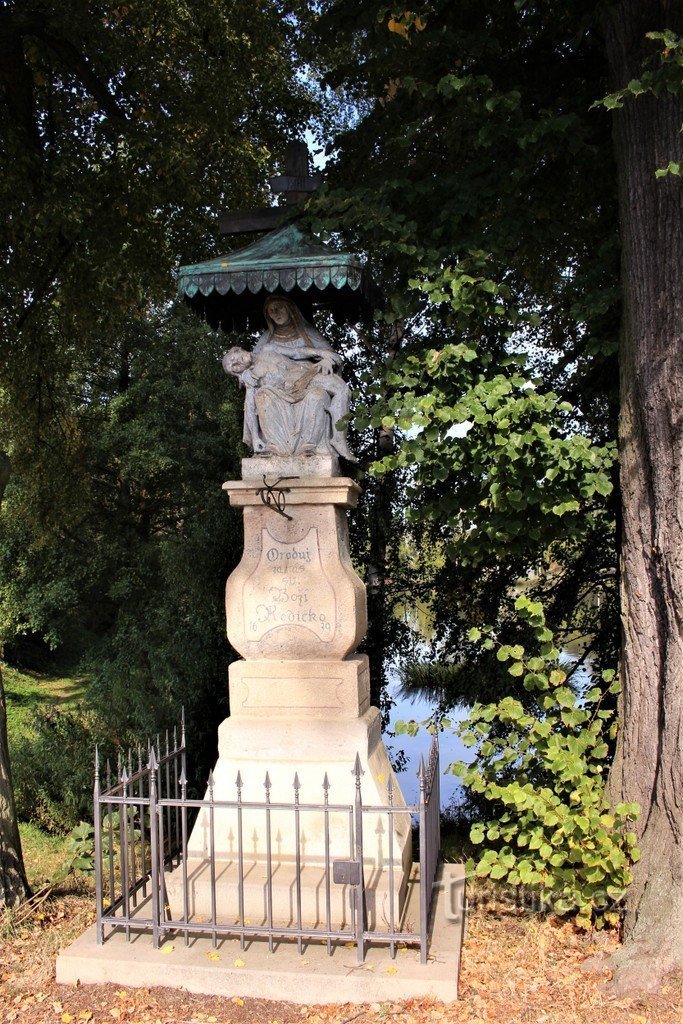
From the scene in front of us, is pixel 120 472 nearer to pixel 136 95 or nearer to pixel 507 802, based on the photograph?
pixel 136 95

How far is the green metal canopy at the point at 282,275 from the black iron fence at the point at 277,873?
2711mm

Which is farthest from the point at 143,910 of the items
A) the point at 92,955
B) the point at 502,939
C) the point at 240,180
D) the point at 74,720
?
the point at 240,180

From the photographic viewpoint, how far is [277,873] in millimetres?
4828

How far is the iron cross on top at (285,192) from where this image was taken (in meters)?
5.72

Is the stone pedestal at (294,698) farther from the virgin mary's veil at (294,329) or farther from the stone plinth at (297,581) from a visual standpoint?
the virgin mary's veil at (294,329)

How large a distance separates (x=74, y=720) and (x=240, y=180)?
213 inches

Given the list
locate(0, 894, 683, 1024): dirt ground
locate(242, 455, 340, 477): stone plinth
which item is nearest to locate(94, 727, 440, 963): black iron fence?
locate(0, 894, 683, 1024): dirt ground

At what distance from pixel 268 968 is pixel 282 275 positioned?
12.1 ft

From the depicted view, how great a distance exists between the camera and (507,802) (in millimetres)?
4582

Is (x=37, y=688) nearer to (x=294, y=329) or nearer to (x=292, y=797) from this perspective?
(x=292, y=797)

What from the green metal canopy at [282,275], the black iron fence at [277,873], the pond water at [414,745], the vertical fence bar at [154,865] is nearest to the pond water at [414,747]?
the pond water at [414,745]

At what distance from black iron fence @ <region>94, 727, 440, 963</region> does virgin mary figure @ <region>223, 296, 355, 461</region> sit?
6.36 feet

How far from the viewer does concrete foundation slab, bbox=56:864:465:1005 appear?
406 centimetres

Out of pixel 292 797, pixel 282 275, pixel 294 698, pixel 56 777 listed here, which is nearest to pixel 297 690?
pixel 294 698
